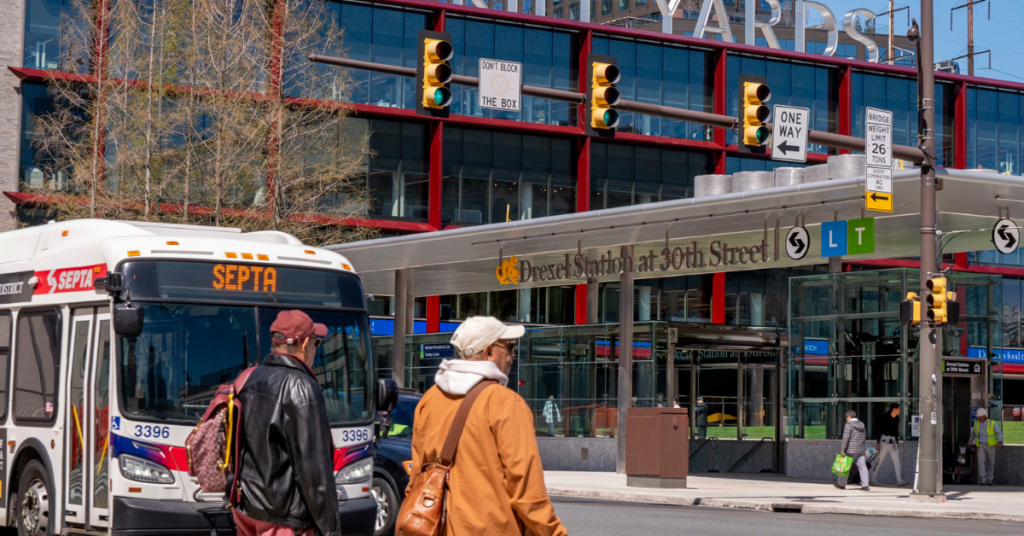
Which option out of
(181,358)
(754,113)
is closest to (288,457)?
(181,358)

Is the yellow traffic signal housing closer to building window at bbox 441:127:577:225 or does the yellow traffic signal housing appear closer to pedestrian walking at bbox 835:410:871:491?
pedestrian walking at bbox 835:410:871:491

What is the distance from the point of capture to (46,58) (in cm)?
4934

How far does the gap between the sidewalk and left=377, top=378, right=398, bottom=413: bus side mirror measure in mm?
10839

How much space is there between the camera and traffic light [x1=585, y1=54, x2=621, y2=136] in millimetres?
16594

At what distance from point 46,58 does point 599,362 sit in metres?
27.6

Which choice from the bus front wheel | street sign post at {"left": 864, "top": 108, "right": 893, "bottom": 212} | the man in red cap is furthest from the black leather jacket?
street sign post at {"left": 864, "top": 108, "right": 893, "bottom": 212}

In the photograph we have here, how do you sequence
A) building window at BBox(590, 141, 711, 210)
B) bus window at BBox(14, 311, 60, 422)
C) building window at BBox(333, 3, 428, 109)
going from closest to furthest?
bus window at BBox(14, 311, 60, 422), building window at BBox(333, 3, 428, 109), building window at BBox(590, 141, 711, 210)

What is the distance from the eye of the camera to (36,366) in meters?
12.5

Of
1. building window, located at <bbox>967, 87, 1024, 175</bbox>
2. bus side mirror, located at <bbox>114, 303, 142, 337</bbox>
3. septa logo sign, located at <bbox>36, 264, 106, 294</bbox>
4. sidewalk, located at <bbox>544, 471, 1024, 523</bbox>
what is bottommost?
sidewalk, located at <bbox>544, 471, 1024, 523</bbox>

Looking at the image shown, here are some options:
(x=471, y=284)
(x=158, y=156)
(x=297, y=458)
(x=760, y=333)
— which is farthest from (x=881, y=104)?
(x=297, y=458)

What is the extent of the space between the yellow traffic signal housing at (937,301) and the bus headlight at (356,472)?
12569mm

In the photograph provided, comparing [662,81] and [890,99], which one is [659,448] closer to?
[662,81]

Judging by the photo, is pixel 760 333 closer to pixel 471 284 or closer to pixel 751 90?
pixel 471 284

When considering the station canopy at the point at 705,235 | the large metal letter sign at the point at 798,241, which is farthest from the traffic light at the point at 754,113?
the large metal letter sign at the point at 798,241
